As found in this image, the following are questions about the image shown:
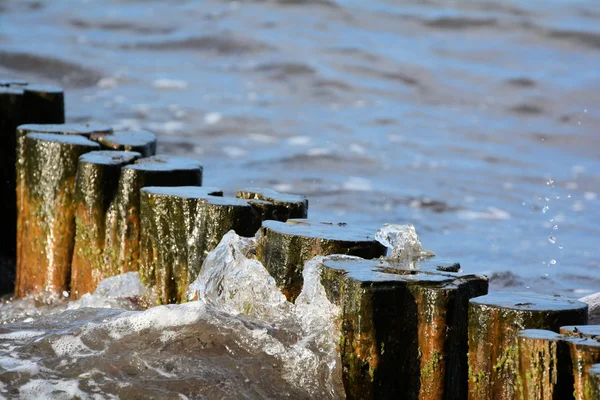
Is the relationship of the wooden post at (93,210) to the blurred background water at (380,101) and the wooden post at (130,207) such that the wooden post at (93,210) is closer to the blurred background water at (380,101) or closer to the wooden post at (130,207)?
the wooden post at (130,207)

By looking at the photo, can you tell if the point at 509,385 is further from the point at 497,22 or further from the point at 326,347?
the point at 497,22

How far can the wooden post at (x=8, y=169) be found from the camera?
6.65 metres

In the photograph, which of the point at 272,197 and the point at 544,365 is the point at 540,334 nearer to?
the point at 544,365

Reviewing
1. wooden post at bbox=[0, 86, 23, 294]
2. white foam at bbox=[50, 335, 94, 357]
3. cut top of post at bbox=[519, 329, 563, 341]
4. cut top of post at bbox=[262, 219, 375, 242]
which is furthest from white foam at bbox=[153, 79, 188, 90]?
cut top of post at bbox=[519, 329, 563, 341]

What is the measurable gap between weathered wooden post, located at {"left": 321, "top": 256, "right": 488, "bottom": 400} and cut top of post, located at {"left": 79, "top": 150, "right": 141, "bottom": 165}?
6.66 ft

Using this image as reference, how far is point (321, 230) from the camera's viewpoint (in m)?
4.52

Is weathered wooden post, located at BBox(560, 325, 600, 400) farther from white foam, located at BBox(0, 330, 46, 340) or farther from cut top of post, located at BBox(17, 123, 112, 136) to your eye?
cut top of post, located at BBox(17, 123, 112, 136)

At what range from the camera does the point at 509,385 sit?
3.73 meters

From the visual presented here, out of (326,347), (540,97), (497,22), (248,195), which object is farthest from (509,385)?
(497,22)

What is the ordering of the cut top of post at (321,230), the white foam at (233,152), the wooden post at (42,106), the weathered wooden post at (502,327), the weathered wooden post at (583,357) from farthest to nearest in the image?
the white foam at (233,152) → the wooden post at (42,106) → the cut top of post at (321,230) → the weathered wooden post at (502,327) → the weathered wooden post at (583,357)

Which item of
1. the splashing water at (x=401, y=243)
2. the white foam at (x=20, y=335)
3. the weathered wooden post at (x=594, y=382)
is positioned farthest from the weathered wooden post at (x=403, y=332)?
the white foam at (x=20, y=335)

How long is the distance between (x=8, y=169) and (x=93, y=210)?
1348mm

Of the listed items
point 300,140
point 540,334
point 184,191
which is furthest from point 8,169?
point 300,140

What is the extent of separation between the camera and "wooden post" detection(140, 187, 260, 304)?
16.0ft
